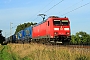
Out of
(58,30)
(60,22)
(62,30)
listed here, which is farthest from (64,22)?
(58,30)

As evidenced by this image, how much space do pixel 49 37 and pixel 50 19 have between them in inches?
87.9

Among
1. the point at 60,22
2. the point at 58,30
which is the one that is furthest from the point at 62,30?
the point at 60,22

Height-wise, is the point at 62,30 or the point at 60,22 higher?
the point at 60,22

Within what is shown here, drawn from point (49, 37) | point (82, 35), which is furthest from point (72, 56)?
point (82, 35)

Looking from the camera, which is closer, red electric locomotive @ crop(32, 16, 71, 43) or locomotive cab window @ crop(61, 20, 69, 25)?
red electric locomotive @ crop(32, 16, 71, 43)

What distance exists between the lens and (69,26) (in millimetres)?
28625

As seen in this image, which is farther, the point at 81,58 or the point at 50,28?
the point at 50,28

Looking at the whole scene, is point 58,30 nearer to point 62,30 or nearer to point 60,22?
point 62,30

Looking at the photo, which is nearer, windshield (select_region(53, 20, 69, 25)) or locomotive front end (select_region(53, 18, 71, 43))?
locomotive front end (select_region(53, 18, 71, 43))

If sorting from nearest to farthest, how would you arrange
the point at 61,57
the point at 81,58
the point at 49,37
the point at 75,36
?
the point at 81,58, the point at 61,57, the point at 49,37, the point at 75,36

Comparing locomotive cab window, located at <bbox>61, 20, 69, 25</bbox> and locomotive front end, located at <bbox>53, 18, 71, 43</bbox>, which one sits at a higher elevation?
locomotive cab window, located at <bbox>61, 20, 69, 25</bbox>

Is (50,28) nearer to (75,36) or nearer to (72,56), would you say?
(72,56)

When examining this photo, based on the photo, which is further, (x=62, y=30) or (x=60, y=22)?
(x=60, y=22)

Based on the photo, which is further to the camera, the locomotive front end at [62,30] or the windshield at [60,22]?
the windshield at [60,22]
